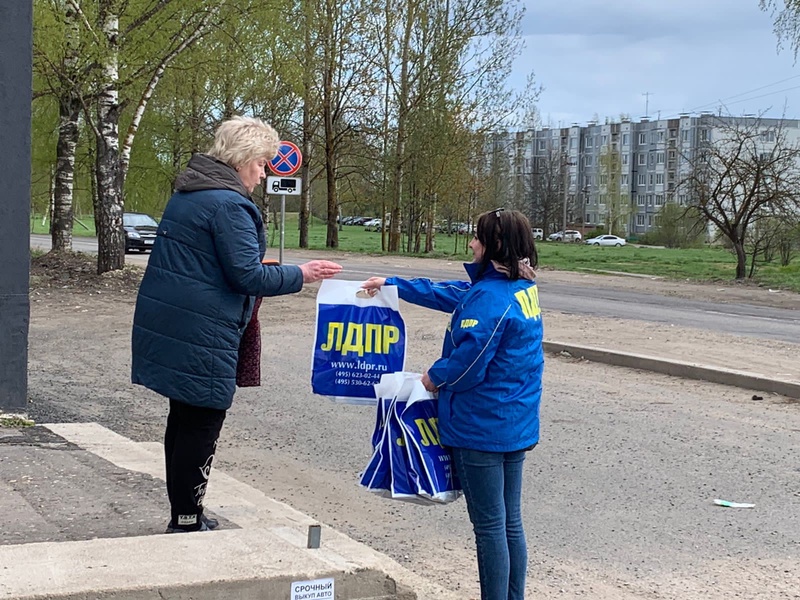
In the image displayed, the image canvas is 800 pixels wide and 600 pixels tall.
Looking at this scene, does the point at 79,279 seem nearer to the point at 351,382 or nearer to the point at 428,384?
the point at 351,382

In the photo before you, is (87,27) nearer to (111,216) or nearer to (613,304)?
(111,216)

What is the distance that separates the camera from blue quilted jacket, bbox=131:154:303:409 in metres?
4.30

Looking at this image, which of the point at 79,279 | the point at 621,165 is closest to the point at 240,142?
the point at 79,279

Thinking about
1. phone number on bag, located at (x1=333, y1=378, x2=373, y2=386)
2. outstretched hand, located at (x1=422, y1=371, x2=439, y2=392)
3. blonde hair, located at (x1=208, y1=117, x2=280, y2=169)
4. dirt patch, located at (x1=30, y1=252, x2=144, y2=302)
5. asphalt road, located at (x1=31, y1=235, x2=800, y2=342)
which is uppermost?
blonde hair, located at (x1=208, y1=117, x2=280, y2=169)

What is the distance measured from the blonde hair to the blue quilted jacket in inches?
5.1

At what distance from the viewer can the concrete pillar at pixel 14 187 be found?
7.11 m

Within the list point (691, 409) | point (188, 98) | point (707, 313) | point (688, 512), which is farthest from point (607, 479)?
point (188, 98)

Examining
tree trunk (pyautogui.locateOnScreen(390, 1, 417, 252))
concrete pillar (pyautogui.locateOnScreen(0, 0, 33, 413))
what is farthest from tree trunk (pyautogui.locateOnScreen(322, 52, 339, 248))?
concrete pillar (pyautogui.locateOnScreen(0, 0, 33, 413))

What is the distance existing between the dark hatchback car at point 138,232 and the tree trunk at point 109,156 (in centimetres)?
1556

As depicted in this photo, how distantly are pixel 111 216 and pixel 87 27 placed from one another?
383 centimetres

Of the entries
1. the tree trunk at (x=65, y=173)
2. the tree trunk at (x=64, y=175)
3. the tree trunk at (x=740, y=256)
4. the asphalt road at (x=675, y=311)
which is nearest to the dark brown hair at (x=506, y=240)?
the asphalt road at (x=675, y=311)

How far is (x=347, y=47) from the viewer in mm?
39969

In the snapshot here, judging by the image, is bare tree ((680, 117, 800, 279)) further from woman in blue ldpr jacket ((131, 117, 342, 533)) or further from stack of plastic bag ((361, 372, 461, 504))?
stack of plastic bag ((361, 372, 461, 504))

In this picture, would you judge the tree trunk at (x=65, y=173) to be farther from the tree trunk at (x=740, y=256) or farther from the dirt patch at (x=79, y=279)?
the tree trunk at (x=740, y=256)
